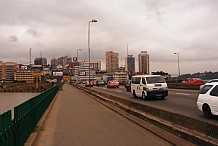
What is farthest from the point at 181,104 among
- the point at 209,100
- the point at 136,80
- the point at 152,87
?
the point at 136,80

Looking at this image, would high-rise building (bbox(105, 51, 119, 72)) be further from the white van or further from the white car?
the white car

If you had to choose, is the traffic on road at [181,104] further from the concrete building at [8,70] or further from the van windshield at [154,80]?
the concrete building at [8,70]

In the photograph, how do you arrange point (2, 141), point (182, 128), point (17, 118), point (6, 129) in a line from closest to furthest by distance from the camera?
point (2, 141), point (6, 129), point (17, 118), point (182, 128)

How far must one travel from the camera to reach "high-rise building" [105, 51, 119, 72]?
169m

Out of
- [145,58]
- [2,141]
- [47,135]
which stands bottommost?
[47,135]

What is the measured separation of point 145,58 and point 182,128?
414ft

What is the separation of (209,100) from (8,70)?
178 metres

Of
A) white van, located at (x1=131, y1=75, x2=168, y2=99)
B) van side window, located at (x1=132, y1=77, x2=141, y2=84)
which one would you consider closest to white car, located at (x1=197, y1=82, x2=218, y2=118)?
white van, located at (x1=131, y1=75, x2=168, y2=99)

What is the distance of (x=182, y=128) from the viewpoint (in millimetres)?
9969

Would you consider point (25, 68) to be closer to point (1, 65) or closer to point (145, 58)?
point (1, 65)

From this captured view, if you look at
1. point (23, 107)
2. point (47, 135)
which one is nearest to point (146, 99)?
point (47, 135)

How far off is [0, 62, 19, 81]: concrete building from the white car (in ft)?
533

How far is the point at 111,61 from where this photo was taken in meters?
171

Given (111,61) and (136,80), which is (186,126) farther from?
(111,61)
